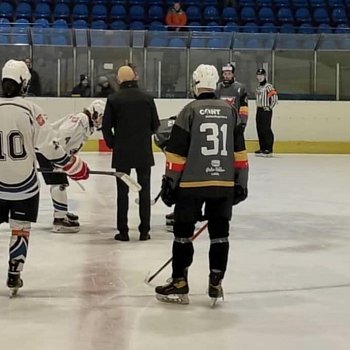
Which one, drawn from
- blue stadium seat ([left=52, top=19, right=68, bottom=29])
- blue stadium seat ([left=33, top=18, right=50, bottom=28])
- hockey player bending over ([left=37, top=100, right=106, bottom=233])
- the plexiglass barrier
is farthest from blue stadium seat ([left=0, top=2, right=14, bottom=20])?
hockey player bending over ([left=37, top=100, right=106, bottom=233])

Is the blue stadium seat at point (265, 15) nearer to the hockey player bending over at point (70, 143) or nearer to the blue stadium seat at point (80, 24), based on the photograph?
the blue stadium seat at point (80, 24)

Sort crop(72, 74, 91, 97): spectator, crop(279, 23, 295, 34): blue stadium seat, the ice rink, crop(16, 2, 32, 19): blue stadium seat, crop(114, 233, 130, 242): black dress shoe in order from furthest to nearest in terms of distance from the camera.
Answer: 1. crop(16, 2, 32, 19): blue stadium seat
2. crop(279, 23, 295, 34): blue stadium seat
3. crop(72, 74, 91, 97): spectator
4. crop(114, 233, 130, 242): black dress shoe
5. the ice rink

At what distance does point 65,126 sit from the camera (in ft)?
19.9

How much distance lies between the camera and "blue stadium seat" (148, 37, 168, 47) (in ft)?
45.5

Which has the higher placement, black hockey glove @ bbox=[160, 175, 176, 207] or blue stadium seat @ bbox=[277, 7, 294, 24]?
blue stadium seat @ bbox=[277, 7, 294, 24]

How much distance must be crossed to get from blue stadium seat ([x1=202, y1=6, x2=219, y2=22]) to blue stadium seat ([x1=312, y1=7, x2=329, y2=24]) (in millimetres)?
2037

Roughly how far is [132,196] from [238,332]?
449 cm

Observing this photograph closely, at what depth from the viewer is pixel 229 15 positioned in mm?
16656

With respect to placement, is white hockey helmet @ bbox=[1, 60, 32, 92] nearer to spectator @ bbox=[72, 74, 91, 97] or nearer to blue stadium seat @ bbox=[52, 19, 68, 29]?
spectator @ bbox=[72, 74, 91, 97]

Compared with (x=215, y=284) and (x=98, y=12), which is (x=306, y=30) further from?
(x=215, y=284)

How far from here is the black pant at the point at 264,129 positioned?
1260cm

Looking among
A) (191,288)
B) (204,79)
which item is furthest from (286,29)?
(204,79)

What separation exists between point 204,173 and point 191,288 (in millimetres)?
799

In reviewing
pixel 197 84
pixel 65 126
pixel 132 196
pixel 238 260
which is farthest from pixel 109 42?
pixel 197 84
